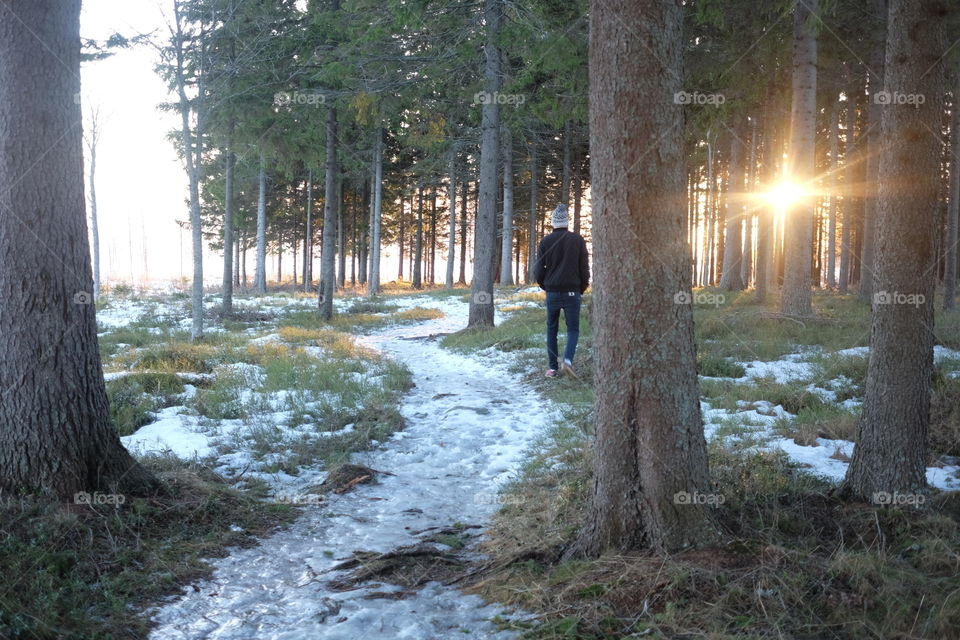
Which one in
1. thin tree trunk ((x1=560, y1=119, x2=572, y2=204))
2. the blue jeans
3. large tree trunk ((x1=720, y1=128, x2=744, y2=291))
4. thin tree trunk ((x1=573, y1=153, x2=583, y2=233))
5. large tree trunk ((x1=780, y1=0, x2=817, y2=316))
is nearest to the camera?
the blue jeans

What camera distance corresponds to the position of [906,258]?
3613 mm

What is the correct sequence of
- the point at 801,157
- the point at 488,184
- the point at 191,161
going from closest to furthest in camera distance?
the point at 801,157
the point at 191,161
the point at 488,184

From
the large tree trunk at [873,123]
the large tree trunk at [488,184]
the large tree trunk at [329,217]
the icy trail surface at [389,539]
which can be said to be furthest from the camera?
the large tree trunk at [329,217]

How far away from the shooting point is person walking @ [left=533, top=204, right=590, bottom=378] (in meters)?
8.58

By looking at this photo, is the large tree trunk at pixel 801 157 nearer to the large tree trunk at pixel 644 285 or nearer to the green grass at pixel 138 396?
the large tree trunk at pixel 644 285

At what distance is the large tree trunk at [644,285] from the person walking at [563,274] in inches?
207

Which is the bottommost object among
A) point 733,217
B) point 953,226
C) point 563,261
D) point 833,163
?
point 563,261

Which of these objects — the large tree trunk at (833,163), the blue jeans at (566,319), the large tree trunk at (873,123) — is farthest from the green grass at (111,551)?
the large tree trunk at (833,163)

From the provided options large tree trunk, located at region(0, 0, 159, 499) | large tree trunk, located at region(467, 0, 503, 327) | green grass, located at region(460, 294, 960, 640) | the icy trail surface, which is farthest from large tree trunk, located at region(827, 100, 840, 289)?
large tree trunk, located at region(0, 0, 159, 499)

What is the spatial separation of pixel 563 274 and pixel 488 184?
5.40m

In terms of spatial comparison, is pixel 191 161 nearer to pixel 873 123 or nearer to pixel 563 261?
pixel 563 261

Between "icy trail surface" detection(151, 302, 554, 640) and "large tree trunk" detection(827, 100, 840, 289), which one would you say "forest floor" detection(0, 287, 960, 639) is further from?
"large tree trunk" detection(827, 100, 840, 289)

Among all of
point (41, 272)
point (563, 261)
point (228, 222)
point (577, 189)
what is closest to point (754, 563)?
point (41, 272)

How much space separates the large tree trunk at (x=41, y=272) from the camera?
150 inches
